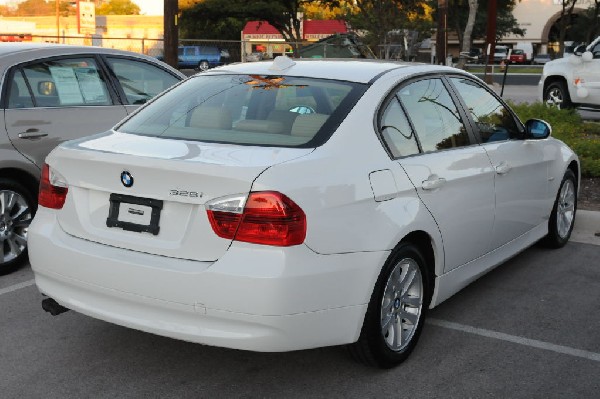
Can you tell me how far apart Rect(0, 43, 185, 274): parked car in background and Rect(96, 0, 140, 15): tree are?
169m

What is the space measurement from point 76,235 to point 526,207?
3296 mm

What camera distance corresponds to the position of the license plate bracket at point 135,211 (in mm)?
3561

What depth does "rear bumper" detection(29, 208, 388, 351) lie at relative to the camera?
11.1 ft

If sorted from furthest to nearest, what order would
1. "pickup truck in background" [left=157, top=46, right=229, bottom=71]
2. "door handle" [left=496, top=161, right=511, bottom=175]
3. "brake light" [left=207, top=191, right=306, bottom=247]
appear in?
"pickup truck in background" [left=157, top=46, right=229, bottom=71]
"door handle" [left=496, top=161, right=511, bottom=175]
"brake light" [left=207, top=191, right=306, bottom=247]

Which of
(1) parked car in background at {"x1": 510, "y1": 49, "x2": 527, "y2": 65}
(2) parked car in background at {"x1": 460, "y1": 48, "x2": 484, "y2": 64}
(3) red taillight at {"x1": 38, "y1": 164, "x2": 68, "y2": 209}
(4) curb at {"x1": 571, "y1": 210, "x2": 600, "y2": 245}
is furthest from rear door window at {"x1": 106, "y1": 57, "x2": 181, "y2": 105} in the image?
(1) parked car in background at {"x1": 510, "y1": 49, "x2": 527, "y2": 65}

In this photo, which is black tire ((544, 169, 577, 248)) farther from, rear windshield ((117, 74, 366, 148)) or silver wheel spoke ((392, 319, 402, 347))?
rear windshield ((117, 74, 366, 148))

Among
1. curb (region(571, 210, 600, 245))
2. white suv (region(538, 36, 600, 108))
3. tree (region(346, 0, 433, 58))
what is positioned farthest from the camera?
tree (region(346, 0, 433, 58))

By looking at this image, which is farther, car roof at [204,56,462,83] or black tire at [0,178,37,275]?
black tire at [0,178,37,275]

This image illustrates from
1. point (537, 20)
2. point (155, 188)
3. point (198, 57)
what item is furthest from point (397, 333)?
point (537, 20)

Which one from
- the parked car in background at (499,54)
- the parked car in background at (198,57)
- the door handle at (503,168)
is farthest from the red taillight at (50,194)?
the parked car in background at (499,54)

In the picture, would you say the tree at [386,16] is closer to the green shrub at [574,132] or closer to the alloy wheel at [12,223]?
→ the green shrub at [574,132]

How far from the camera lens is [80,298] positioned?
12.5ft

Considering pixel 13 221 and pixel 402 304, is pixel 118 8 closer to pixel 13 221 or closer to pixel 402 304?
pixel 13 221

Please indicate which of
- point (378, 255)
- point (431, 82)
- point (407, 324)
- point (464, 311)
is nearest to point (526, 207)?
point (464, 311)
